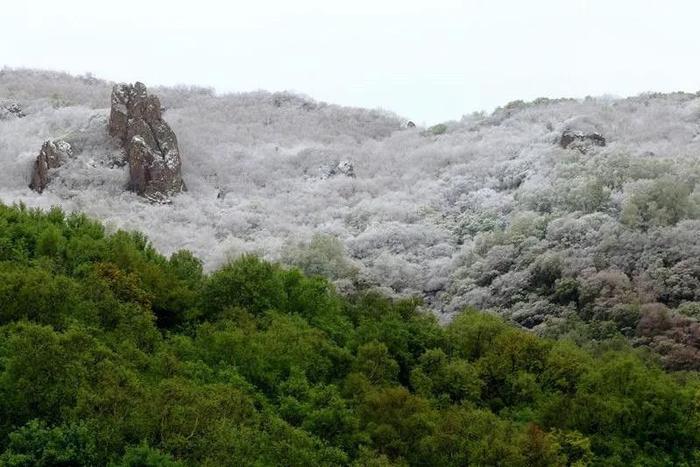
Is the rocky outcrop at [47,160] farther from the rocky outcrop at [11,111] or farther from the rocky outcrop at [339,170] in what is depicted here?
the rocky outcrop at [339,170]

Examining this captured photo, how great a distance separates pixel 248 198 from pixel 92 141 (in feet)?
46.1

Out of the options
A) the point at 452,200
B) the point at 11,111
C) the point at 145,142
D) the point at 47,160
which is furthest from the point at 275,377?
the point at 11,111

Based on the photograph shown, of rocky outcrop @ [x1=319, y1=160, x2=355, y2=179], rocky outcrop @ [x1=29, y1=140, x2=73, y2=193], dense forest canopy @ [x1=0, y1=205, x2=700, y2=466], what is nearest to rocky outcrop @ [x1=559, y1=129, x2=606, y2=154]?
rocky outcrop @ [x1=319, y1=160, x2=355, y2=179]

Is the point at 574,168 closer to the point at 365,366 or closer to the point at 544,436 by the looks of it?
the point at 365,366

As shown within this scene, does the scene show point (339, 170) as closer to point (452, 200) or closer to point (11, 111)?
point (452, 200)

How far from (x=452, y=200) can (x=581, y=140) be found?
1105cm

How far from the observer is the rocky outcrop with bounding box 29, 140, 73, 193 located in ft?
221

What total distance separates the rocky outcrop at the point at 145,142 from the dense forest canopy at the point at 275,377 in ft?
70.2

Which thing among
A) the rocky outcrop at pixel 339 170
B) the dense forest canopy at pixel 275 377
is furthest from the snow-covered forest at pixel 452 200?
the dense forest canopy at pixel 275 377

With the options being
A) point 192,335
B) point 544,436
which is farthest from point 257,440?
point 192,335

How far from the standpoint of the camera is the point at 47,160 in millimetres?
68938

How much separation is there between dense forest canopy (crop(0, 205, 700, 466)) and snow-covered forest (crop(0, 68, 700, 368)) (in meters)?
6.10

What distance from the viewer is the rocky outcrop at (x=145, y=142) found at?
224 ft

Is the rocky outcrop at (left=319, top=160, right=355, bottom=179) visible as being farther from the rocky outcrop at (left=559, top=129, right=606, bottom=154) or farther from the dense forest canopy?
the dense forest canopy
